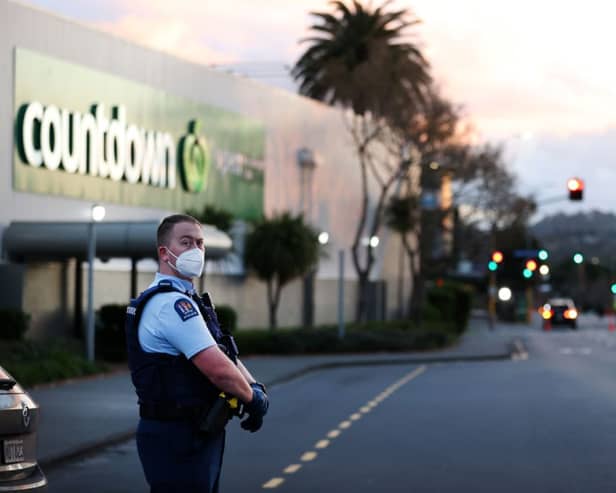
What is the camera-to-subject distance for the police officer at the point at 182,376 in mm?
6367

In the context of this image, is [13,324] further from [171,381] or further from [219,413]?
[219,413]

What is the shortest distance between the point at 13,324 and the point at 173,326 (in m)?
26.6

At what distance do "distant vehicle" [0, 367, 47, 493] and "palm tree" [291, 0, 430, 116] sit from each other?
5261 centimetres

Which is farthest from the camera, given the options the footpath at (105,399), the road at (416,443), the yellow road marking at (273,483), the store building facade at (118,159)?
the store building facade at (118,159)

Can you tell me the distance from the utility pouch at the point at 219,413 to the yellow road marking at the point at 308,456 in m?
9.55

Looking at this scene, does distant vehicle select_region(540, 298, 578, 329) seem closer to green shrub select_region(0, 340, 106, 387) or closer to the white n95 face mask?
green shrub select_region(0, 340, 106, 387)

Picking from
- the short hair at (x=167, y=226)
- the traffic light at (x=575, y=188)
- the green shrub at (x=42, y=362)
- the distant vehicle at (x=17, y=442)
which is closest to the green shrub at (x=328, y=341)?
the traffic light at (x=575, y=188)

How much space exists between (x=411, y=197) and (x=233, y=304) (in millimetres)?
18137

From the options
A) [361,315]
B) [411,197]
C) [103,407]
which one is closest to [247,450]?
[103,407]

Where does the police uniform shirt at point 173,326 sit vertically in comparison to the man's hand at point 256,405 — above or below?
above

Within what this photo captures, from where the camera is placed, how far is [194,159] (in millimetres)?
45781

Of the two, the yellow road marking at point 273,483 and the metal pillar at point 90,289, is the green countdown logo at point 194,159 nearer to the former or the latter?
the metal pillar at point 90,289

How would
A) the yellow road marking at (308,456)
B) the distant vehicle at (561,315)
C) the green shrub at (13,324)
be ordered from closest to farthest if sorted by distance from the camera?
the yellow road marking at (308,456), the green shrub at (13,324), the distant vehicle at (561,315)

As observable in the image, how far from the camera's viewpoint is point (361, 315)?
6019cm
